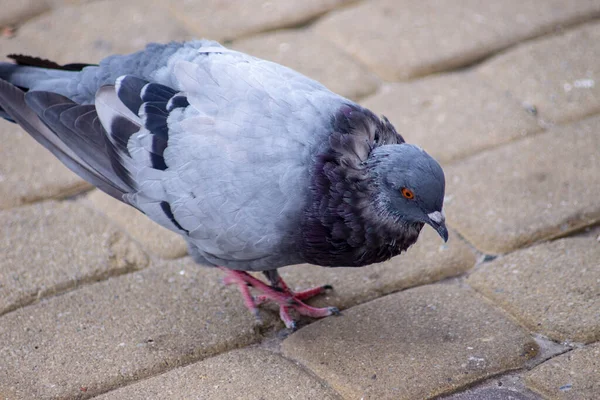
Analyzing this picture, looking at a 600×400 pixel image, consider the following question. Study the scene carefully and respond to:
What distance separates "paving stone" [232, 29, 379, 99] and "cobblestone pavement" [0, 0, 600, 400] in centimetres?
2

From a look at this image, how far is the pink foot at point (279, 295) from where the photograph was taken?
11.6 ft

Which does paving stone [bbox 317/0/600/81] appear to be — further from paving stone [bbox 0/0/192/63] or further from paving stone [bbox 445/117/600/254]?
paving stone [bbox 0/0/192/63]

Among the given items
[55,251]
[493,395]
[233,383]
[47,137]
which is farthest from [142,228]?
[493,395]

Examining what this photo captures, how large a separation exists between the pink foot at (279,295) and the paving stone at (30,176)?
129cm

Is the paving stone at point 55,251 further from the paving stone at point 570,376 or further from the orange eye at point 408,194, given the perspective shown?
the paving stone at point 570,376

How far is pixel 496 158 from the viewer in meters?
Answer: 4.41

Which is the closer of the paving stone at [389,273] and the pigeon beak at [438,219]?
the pigeon beak at [438,219]

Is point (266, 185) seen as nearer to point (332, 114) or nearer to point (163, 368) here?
point (332, 114)

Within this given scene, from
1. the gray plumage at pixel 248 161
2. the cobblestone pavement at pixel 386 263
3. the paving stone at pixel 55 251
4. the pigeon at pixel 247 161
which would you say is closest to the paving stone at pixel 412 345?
the cobblestone pavement at pixel 386 263

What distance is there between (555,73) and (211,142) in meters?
2.95

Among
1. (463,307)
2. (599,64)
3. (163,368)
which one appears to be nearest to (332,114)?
(463,307)

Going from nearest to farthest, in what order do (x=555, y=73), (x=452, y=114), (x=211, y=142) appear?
(x=211, y=142)
(x=452, y=114)
(x=555, y=73)

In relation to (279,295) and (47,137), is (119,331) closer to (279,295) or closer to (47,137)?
(279,295)

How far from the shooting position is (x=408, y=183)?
9.96ft
